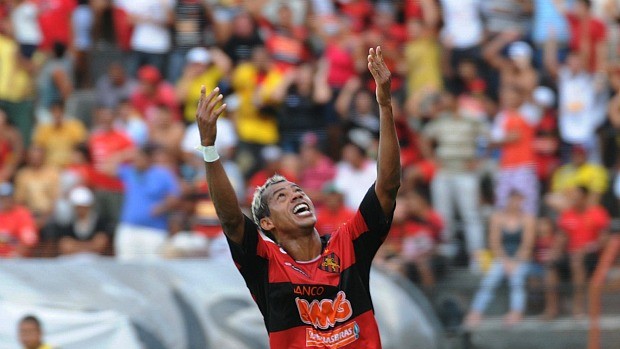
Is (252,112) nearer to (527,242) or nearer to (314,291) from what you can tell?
(527,242)

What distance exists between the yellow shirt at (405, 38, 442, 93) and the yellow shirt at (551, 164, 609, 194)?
198cm

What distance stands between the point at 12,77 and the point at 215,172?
30.9 ft

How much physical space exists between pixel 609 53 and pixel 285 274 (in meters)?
8.99

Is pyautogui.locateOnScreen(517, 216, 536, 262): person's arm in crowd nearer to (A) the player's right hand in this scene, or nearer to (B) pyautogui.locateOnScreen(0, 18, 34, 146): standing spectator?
(B) pyautogui.locateOnScreen(0, 18, 34, 146): standing spectator

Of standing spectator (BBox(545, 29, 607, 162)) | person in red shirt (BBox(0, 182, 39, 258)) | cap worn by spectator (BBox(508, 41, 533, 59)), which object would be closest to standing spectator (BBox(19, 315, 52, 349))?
person in red shirt (BBox(0, 182, 39, 258))

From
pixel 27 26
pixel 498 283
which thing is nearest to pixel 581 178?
pixel 498 283

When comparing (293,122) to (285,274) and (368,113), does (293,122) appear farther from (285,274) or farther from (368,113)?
(285,274)

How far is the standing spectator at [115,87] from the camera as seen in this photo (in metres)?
14.5

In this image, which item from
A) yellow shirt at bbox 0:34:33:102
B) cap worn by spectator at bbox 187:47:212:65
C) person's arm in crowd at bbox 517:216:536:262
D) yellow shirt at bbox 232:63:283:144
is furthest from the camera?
yellow shirt at bbox 0:34:33:102

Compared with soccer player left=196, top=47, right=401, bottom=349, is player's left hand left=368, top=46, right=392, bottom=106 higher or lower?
higher

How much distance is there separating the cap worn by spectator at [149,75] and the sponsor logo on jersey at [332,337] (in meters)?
8.84

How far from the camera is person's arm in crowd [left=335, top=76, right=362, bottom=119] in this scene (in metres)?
13.8

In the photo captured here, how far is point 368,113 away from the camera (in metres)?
13.6

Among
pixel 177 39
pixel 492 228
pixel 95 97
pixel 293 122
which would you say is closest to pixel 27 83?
pixel 95 97
